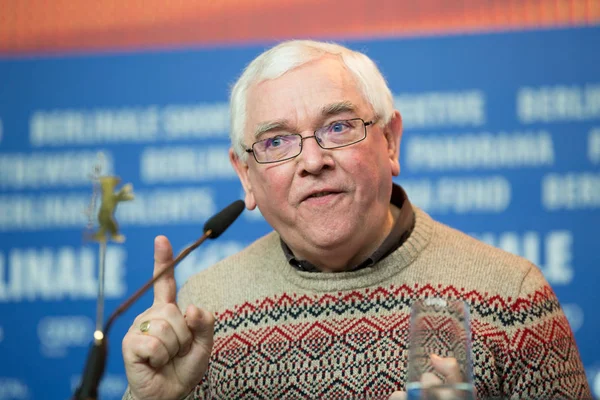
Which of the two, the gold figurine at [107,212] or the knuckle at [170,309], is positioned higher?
the gold figurine at [107,212]

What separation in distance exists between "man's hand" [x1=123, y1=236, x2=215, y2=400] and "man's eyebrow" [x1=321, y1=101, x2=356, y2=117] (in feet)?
1.77

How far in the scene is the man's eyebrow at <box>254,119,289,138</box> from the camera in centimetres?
210

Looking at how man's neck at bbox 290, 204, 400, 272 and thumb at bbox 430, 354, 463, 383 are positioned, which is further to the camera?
man's neck at bbox 290, 204, 400, 272

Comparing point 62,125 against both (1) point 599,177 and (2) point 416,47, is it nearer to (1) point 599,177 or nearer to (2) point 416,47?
(2) point 416,47

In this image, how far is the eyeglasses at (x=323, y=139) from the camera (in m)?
2.09

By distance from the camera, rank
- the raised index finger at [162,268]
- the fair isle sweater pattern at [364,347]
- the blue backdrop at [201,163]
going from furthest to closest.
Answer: the blue backdrop at [201,163] → the fair isle sweater pattern at [364,347] → the raised index finger at [162,268]

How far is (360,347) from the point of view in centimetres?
212

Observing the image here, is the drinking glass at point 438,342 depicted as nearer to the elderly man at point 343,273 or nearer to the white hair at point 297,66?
the elderly man at point 343,273

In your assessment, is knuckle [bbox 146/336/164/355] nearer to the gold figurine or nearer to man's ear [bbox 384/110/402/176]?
the gold figurine

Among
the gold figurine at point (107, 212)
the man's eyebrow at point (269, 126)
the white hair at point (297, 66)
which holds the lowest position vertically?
the gold figurine at point (107, 212)

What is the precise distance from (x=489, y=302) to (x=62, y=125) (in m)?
2.06

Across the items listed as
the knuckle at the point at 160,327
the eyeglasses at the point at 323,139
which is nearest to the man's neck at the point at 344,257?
the eyeglasses at the point at 323,139

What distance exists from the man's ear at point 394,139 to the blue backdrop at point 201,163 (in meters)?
0.91

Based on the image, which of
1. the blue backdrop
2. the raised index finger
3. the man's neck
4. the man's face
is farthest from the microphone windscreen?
the blue backdrop
